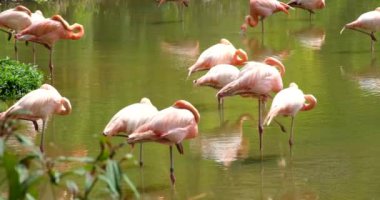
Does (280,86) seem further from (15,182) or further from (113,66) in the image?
(15,182)

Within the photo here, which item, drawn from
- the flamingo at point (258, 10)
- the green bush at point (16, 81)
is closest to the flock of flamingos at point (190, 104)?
the green bush at point (16, 81)

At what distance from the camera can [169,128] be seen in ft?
19.3

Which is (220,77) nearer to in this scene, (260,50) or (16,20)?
(16,20)

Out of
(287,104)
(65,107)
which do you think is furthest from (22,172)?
(65,107)

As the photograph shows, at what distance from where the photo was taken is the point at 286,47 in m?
13.0

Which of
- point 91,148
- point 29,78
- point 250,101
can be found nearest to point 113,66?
point 29,78

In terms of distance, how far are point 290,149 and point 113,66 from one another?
5.27 metres

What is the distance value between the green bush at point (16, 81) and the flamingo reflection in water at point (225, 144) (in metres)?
2.68

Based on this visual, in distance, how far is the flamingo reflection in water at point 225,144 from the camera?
272 inches

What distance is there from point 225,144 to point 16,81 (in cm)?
321

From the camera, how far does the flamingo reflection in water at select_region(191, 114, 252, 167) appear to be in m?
6.91

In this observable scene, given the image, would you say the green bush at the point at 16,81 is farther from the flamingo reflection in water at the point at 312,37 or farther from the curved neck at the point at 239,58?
the flamingo reflection in water at the point at 312,37

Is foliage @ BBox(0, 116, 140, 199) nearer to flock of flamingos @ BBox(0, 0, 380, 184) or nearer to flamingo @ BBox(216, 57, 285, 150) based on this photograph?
flock of flamingos @ BBox(0, 0, 380, 184)

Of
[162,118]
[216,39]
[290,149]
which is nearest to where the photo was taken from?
[162,118]
